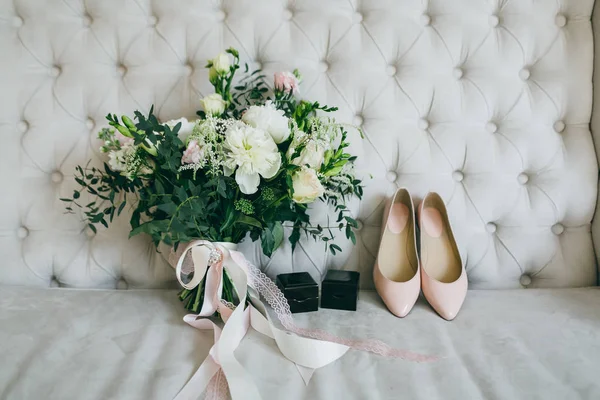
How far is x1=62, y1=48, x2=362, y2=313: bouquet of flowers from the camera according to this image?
806 mm

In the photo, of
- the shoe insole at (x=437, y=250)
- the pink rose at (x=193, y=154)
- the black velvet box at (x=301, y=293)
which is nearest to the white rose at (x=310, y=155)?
the pink rose at (x=193, y=154)

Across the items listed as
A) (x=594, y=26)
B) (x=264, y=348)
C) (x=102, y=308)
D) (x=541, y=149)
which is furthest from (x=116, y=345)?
(x=594, y=26)

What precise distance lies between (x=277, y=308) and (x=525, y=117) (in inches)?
31.7

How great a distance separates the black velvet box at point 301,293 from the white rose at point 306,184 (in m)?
0.25

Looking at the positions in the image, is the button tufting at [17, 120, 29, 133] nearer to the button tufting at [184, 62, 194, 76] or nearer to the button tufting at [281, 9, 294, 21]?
the button tufting at [184, 62, 194, 76]

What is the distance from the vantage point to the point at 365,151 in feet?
3.60

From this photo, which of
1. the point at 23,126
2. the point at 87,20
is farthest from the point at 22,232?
the point at 87,20

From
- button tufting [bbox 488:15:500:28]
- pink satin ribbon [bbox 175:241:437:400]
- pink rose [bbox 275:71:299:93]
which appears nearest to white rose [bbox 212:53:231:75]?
pink rose [bbox 275:71:299:93]

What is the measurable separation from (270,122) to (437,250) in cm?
58

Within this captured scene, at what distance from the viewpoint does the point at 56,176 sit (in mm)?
1109

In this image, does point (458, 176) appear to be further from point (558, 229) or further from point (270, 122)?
point (270, 122)

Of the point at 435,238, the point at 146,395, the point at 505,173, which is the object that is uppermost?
the point at 505,173

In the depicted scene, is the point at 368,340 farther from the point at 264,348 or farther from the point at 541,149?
the point at 541,149

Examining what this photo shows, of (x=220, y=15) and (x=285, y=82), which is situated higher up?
(x=220, y=15)
